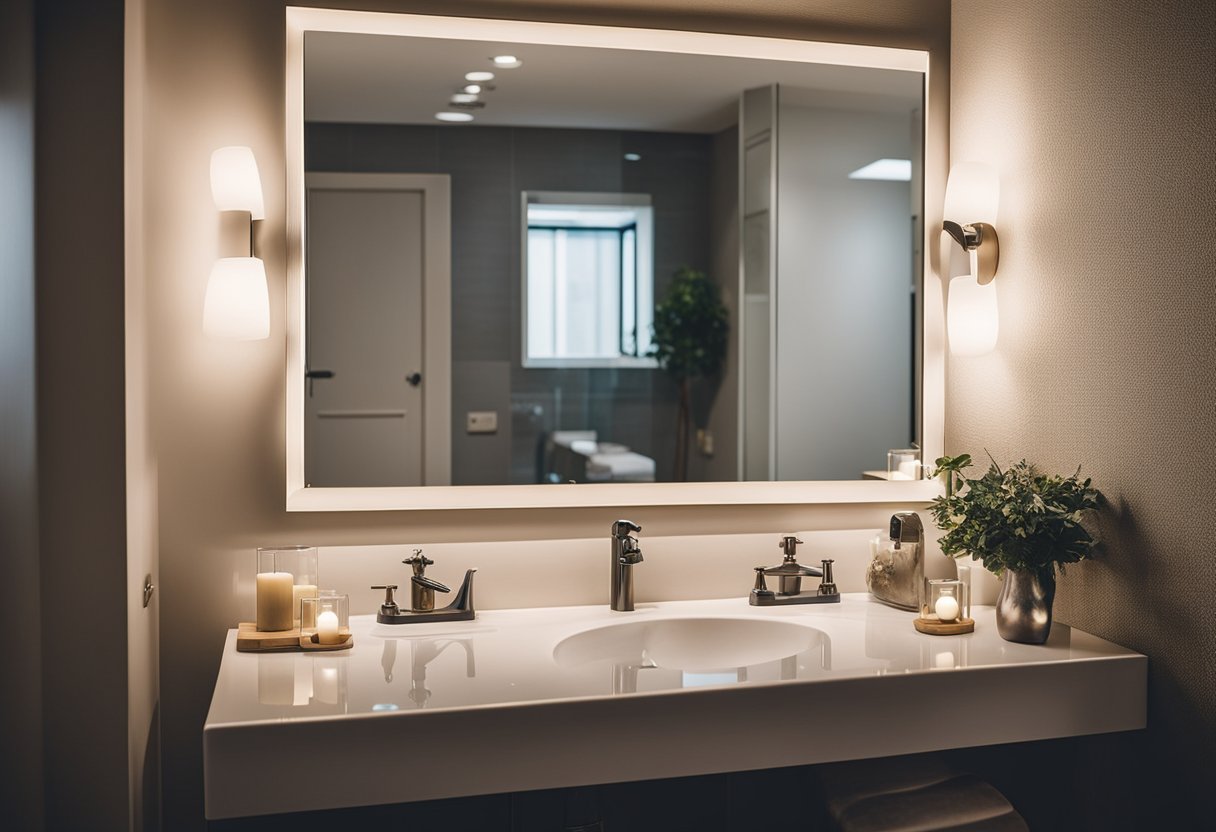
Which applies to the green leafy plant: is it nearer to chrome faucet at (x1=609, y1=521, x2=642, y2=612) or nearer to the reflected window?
chrome faucet at (x1=609, y1=521, x2=642, y2=612)

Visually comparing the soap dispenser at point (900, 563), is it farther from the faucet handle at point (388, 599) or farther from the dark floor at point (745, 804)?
the faucet handle at point (388, 599)

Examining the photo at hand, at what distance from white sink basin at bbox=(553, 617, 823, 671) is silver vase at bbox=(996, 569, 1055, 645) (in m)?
0.33

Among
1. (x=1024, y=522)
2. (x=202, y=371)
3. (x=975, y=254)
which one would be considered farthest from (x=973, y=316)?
(x=202, y=371)

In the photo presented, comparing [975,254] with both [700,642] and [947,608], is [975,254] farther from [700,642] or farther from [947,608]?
[700,642]

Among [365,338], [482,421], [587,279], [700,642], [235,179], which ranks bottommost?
[700,642]

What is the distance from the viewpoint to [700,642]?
1880 millimetres

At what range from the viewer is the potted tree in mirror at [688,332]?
2168mm

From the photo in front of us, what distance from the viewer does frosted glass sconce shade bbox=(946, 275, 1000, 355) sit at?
1.95 m

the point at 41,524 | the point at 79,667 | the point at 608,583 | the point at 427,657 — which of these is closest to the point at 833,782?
the point at 608,583

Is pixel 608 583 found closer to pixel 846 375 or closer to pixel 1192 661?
pixel 846 375

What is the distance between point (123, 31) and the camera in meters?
1.51

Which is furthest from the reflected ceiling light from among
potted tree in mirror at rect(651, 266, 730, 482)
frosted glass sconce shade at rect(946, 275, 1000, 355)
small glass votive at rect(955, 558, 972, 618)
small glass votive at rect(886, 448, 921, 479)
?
small glass votive at rect(955, 558, 972, 618)

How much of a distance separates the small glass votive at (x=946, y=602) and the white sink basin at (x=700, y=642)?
0.21 meters

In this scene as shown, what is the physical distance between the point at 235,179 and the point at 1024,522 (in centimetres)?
146
